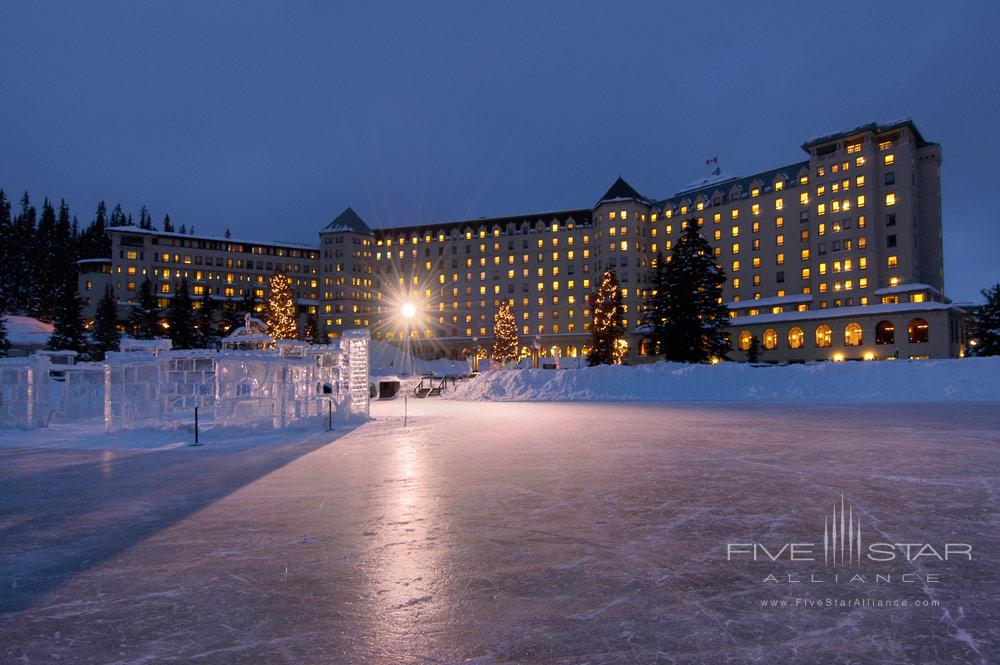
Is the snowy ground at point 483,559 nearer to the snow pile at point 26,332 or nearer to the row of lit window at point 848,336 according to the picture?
the row of lit window at point 848,336

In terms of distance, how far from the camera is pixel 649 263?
107125 millimetres

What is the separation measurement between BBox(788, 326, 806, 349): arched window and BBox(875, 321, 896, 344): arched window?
24.7 feet

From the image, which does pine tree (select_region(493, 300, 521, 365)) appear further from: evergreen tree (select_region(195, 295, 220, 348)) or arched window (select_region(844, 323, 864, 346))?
arched window (select_region(844, 323, 864, 346))

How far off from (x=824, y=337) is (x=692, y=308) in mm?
30465

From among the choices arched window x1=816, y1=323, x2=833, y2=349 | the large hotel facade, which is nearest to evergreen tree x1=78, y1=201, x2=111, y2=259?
the large hotel facade

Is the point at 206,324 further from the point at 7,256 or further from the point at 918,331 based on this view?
the point at 918,331

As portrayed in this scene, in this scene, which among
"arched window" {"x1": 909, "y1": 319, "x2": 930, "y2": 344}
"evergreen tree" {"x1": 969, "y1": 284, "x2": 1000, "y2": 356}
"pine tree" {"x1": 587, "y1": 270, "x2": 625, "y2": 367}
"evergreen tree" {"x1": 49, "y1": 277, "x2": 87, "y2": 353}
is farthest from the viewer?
"pine tree" {"x1": 587, "y1": 270, "x2": 625, "y2": 367}

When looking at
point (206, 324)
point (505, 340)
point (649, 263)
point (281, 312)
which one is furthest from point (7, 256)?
point (649, 263)

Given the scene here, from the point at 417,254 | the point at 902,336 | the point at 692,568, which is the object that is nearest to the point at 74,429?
the point at 692,568

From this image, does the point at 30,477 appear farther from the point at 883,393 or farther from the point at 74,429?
the point at 883,393

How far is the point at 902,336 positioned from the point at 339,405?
6573 cm

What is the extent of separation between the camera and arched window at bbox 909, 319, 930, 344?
6216 cm

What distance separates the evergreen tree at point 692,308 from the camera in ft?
159

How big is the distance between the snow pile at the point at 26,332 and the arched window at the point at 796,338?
9433 cm
